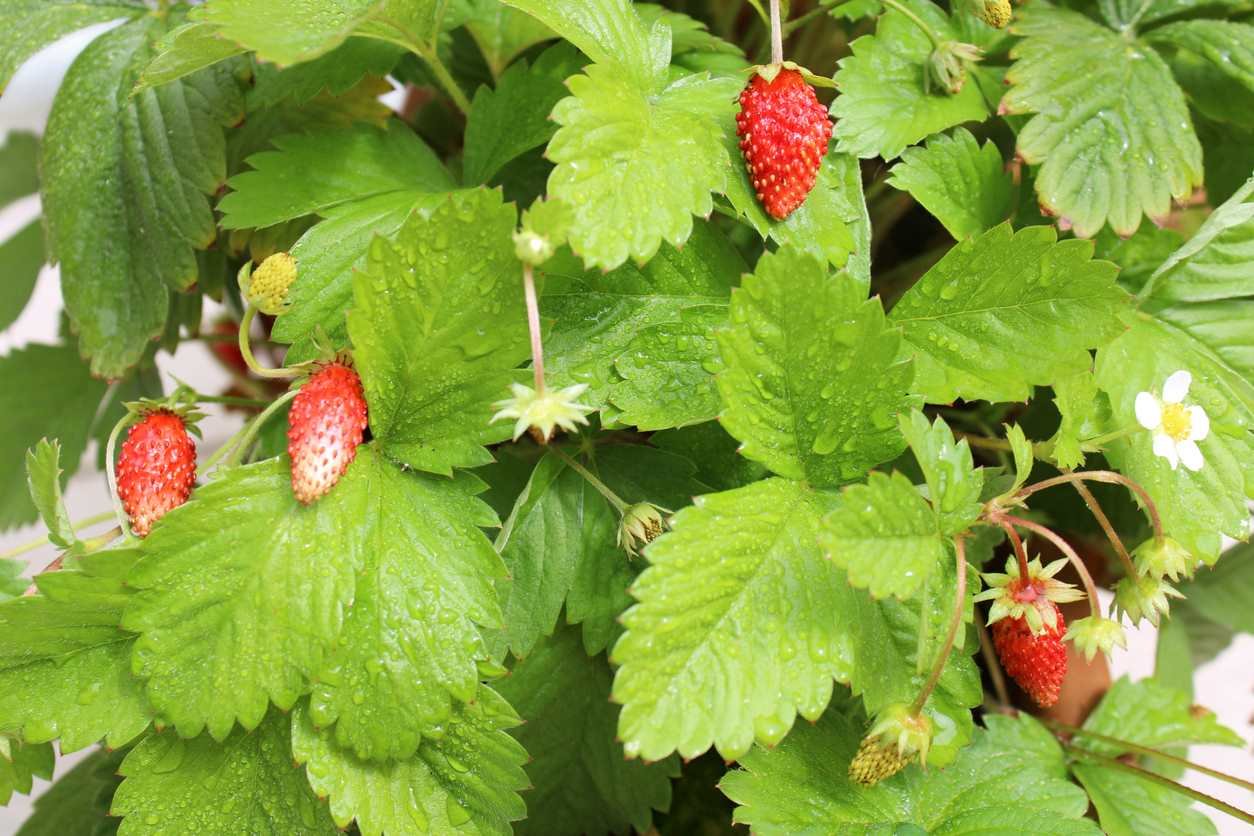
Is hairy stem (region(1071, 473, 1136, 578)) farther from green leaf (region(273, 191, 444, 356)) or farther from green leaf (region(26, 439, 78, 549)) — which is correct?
green leaf (region(26, 439, 78, 549))

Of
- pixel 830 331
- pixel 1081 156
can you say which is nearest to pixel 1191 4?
pixel 1081 156

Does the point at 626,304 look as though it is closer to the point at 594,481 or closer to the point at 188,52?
the point at 594,481

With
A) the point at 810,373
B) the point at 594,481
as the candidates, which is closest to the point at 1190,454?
the point at 810,373

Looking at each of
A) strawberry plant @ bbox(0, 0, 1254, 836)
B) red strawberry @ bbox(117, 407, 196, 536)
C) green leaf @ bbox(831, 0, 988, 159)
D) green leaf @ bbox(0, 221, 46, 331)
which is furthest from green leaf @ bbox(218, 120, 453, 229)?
green leaf @ bbox(0, 221, 46, 331)

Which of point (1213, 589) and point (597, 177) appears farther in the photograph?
point (1213, 589)

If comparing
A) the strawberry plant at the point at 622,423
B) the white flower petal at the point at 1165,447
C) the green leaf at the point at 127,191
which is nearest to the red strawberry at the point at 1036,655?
the strawberry plant at the point at 622,423

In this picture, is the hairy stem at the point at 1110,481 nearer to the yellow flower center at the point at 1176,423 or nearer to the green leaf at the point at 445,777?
the yellow flower center at the point at 1176,423

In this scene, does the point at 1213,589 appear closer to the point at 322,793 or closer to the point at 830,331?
the point at 830,331
